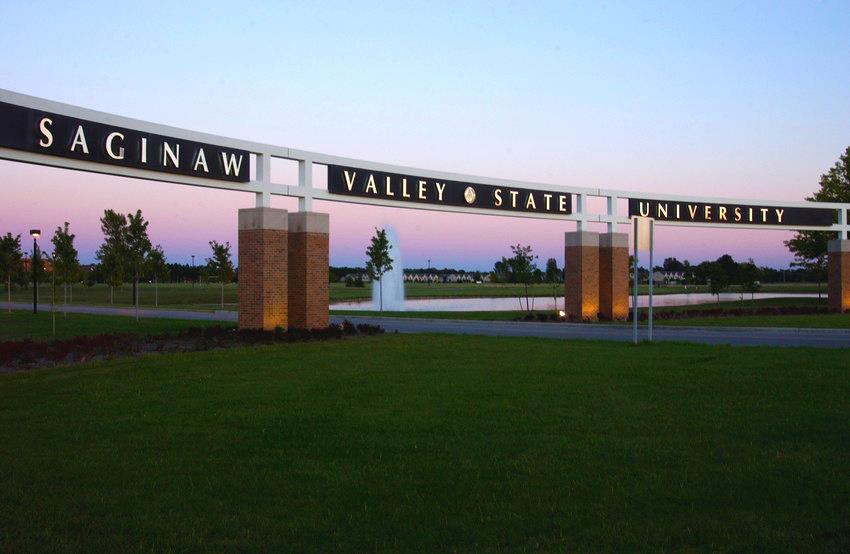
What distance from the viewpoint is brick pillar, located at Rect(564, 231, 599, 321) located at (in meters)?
31.1

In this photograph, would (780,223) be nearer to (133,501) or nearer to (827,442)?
(827,442)

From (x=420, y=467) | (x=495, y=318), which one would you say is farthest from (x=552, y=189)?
(x=420, y=467)

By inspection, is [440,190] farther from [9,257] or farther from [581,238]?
[9,257]

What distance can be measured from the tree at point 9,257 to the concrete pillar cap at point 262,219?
28127 mm

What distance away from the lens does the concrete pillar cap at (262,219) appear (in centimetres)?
2169

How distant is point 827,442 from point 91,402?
29.5 ft

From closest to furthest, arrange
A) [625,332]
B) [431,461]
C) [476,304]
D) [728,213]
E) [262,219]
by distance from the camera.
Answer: [431,461]
[262,219]
[625,332]
[728,213]
[476,304]

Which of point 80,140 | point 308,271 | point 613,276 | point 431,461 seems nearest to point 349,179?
point 308,271

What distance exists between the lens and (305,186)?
76.7ft

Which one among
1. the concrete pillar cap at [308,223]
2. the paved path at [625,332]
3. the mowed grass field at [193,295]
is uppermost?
the concrete pillar cap at [308,223]

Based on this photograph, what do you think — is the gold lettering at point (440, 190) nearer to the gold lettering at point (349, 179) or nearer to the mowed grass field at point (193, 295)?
the gold lettering at point (349, 179)

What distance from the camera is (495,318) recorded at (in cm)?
3372

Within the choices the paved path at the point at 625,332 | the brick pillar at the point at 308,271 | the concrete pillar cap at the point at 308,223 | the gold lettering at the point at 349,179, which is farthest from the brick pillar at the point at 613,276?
the concrete pillar cap at the point at 308,223

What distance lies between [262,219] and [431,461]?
15686 mm
